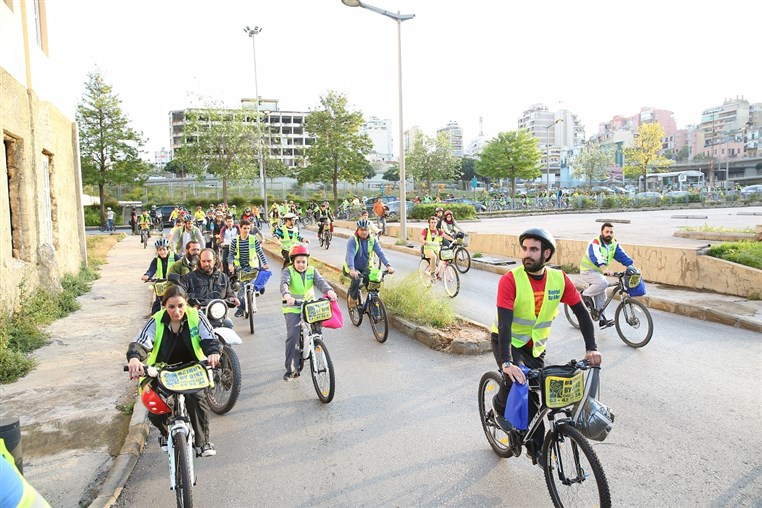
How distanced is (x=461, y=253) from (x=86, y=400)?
36.1ft

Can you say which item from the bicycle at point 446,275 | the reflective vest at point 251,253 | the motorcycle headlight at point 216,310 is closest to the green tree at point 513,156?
the bicycle at point 446,275

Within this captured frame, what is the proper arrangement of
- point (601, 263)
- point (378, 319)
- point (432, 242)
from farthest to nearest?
point (432, 242), point (378, 319), point (601, 263)

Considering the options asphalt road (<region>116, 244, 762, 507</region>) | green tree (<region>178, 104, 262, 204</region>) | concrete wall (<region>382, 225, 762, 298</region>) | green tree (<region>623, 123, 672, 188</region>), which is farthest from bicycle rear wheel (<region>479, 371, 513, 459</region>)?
green tree (<region>623, 123, 672, 188</region>)

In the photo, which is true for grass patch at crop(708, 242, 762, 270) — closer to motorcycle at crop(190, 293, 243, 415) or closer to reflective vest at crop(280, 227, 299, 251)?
reflective vest at crop(280, 227, 299, 251)

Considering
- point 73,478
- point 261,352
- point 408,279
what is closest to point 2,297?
point 261,352

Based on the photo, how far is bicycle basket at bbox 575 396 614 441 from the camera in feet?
11.3

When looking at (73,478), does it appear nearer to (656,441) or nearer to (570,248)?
(656,441)

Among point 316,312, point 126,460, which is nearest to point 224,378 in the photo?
point 316,312

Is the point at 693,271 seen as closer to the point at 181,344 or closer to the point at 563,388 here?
the point at 563,388

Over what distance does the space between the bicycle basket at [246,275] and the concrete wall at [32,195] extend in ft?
12.0

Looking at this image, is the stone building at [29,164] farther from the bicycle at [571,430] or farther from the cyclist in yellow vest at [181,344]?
the bicycle at [571,430]

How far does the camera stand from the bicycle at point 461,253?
1510 centimetres

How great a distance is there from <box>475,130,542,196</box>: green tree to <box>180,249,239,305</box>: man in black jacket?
5390cm

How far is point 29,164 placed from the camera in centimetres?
1160
